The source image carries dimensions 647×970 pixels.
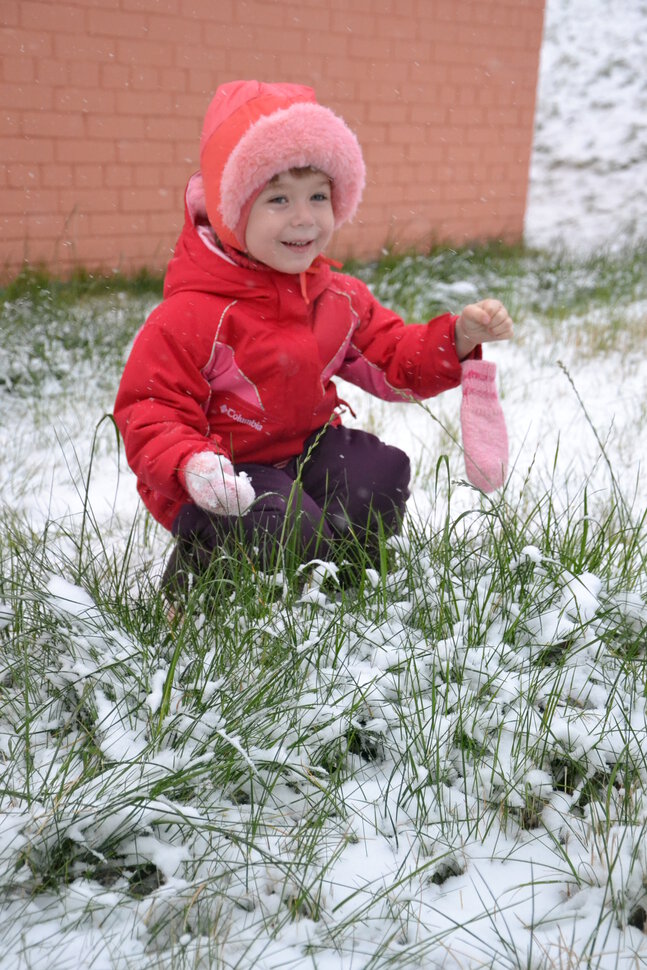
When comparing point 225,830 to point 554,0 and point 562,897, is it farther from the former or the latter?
point 554,0

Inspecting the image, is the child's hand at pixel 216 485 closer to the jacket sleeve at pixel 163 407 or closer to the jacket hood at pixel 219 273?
the jacket sleeve at pixel 163 407

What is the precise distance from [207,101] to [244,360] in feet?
15.7

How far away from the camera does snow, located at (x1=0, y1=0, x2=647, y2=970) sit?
4.64ft

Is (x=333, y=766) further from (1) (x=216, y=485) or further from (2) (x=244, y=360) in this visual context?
(2) (x=244, y=360)

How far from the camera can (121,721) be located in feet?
5.85

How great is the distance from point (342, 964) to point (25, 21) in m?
5.86

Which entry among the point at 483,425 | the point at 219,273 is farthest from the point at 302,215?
the point at 483,425

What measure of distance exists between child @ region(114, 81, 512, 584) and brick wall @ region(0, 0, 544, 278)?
3797 mm

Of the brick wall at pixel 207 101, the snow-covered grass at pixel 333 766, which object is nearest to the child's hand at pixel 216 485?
the snow-covered grass at pixel 333 766

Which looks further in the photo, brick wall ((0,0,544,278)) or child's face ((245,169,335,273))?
brick wall ((0,0,544,278))

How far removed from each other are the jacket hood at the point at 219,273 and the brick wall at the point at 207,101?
12.0ft

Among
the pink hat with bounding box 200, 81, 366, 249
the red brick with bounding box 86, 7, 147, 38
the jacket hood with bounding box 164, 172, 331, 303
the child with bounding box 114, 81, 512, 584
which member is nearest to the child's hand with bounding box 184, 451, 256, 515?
the child with bounding box 114, 81, 512, 584

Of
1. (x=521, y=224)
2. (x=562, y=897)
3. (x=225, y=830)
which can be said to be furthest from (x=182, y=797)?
(x=521, y=224)

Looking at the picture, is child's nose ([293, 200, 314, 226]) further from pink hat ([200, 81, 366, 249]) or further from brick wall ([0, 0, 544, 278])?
brick wall ([0, 0, 544, 278])
